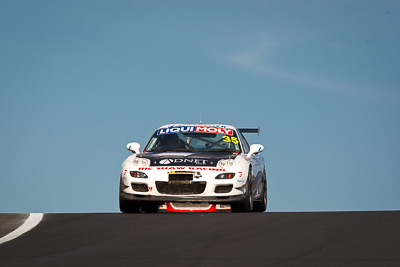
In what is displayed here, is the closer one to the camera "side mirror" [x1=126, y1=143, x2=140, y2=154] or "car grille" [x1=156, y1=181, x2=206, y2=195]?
"car grille" [x1=156, y1=181, x2=206, y2=195]

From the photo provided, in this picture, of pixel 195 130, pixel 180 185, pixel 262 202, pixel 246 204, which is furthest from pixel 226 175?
pixel 262 202

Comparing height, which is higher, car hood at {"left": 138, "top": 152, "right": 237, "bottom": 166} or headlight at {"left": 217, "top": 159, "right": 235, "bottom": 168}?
car hood at {"left": 138, "top": 152, "right": 237, "bottom": 166}

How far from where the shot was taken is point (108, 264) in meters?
7.22

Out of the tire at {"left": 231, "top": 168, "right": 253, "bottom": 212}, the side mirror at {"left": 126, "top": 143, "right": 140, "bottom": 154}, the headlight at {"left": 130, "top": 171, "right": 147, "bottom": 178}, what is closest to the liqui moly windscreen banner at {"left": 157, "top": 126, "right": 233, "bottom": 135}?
the side mirror at {"left": 126, "top": 143, "right": 140, "bottom": 154}

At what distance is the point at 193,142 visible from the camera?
1588cm

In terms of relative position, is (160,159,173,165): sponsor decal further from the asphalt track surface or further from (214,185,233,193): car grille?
the asphalt track surface

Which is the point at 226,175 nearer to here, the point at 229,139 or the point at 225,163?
the point at 225,163

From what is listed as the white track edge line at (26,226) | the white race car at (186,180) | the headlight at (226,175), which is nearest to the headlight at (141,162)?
the white race car at (186,180)

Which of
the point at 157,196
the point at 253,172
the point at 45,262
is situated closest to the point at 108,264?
the point at 45,262

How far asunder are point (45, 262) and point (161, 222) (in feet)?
11.7

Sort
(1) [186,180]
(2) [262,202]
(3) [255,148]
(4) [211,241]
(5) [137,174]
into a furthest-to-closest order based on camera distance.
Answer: (2) [262,202]
(3) [255,148]
(5) [137,174]
(1) [186,180]
(4) [211,241]

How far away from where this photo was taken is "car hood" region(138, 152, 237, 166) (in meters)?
14.4

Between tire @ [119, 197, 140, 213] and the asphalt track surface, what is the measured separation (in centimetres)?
256

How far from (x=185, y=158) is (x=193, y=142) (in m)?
1.40
